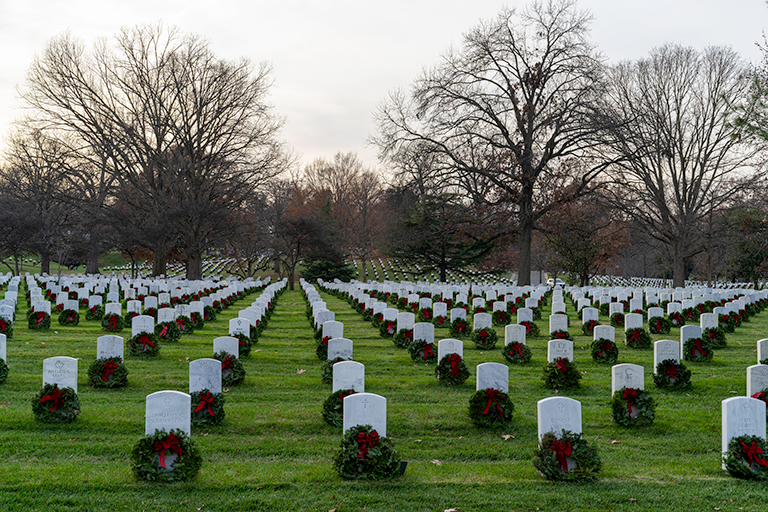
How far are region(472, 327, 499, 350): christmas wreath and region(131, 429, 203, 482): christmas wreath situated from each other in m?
8.92

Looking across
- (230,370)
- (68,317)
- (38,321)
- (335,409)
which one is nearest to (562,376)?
(335,409)

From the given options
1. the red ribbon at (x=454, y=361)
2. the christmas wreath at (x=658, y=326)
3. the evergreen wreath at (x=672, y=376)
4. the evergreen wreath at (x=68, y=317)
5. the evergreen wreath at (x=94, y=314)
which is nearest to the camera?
the evergreen wreath at (x=672, y=376)

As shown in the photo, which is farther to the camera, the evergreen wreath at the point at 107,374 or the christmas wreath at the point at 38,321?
the christmas wreath at the point at 38,321

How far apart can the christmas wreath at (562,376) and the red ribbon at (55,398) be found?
733 cm

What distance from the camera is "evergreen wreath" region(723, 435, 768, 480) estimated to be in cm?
583

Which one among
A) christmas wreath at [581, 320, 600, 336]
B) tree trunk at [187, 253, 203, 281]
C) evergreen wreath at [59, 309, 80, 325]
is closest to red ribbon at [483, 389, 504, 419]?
christmas wreath at [581, 320, 600, 336]

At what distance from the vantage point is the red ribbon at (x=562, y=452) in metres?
5.83

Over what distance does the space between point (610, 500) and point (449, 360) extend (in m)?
4.70

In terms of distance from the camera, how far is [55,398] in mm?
7465

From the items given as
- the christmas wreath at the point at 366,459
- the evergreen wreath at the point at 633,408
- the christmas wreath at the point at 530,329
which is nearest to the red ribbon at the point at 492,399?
the evergreen wreath at the point at 633,408

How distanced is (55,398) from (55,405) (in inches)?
3.5

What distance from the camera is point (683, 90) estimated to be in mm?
32594

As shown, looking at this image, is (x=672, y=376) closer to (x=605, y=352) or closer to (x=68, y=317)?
(x=605, y=352)

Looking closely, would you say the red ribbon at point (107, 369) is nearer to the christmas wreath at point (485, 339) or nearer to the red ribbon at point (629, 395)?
the red ribbon at point (629, 395)
